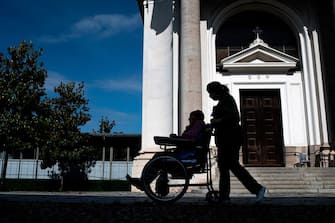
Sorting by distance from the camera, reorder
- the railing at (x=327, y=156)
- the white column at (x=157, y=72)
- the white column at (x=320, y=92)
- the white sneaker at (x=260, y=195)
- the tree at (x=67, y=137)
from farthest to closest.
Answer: the tree at (x=67, y=137) → the white column at (x=157, y=72) → the white column at (x=320, y=92) → the railing at (x=327, y=156) → the white sneaker at (x=260, y=195)

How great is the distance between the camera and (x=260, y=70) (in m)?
15.9

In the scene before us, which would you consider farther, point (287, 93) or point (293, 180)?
point (287, 93)

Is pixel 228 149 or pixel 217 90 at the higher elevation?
pixel 217 90

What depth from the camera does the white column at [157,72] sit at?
1511cm

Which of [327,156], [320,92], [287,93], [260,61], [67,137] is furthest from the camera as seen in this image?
[67,137]

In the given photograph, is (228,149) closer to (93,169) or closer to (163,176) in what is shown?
(163,176)

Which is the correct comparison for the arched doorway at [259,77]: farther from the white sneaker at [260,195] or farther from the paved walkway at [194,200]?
the white sneaker at [260,195]

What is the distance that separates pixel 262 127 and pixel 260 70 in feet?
8.58

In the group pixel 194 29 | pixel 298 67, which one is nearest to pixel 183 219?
pixel 194 29

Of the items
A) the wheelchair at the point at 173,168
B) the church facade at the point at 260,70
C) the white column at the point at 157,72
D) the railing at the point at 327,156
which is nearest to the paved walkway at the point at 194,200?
the wheelchair at the point at 173,168

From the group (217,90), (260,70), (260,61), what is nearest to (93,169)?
(260,70)

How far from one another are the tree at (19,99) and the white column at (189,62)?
9735 mm

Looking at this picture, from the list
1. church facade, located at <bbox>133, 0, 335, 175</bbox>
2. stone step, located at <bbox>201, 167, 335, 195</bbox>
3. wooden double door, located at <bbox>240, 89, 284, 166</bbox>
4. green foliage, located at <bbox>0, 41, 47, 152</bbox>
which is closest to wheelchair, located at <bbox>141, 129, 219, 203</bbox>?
stone step, located at <bbox>201, 167, 335, 195</bbox>

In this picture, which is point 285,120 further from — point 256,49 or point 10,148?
point 10,148
